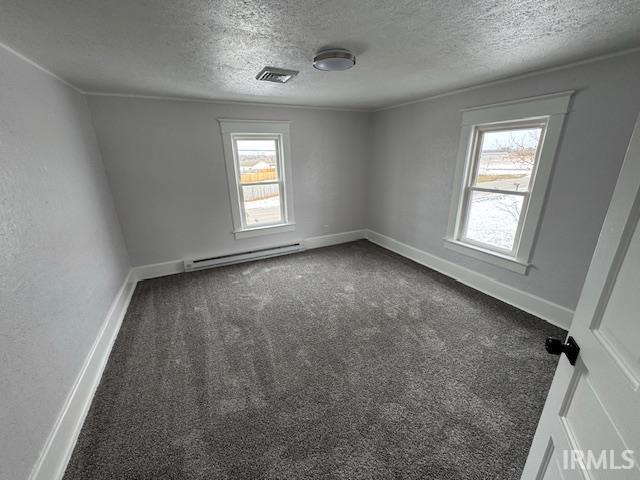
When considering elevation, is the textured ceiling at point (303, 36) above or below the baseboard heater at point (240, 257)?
above

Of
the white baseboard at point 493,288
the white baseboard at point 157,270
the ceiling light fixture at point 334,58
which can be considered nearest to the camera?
the ceiling light fixture at point 334,58

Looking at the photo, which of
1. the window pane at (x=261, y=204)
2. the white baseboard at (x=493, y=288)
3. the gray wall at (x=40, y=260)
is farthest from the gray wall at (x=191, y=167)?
the white baseboard at (x=493, y=288)

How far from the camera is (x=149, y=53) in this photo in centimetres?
176

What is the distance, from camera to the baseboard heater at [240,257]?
3661 mm

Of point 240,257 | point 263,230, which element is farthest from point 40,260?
point 263,230

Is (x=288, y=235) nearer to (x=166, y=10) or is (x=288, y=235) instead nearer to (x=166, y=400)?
(x=166, y=400)

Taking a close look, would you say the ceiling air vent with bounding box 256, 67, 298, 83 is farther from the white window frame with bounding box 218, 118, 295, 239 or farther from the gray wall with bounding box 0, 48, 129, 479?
the gray wall with bounding box 0, 48, 129, 479

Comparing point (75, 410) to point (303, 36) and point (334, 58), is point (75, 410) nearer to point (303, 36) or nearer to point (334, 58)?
point (303, 36)

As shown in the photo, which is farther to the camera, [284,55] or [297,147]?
[297,147]

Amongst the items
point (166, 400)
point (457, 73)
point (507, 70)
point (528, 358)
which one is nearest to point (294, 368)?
point (166, 400)

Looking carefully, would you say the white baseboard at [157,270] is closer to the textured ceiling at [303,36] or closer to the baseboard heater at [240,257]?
the baseboard heater at [240,257]

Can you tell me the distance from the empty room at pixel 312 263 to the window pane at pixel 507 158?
0.02m

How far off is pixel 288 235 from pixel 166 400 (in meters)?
2.80

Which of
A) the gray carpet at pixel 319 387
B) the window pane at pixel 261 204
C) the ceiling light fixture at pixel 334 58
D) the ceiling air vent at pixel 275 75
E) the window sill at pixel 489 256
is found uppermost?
the ceiling air vent at pixel 275 75
